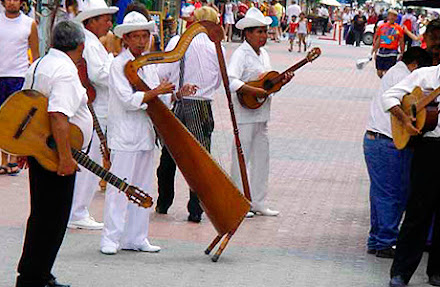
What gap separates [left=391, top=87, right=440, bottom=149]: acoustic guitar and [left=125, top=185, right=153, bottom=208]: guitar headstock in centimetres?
187

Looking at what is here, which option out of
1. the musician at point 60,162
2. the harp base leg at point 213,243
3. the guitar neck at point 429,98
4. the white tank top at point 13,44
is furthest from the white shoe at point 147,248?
the white tank top at point 13,44

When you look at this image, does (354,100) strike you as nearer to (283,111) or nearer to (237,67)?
(283,111)

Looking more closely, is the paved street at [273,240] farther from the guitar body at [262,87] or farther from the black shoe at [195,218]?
the guitar body at [262,87]

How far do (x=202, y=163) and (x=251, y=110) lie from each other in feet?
6.74

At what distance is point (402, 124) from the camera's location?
299 inches

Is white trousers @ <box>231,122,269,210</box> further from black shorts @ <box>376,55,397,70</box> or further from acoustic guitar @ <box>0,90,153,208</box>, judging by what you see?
black shorts @ <box>376,55,397,70</box>

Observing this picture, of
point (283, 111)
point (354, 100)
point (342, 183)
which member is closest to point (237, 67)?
point (342, 183)

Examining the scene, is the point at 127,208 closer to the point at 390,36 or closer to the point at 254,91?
the point at 254,91

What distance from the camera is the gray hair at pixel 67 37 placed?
6707 mm

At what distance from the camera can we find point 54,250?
667 centimetres

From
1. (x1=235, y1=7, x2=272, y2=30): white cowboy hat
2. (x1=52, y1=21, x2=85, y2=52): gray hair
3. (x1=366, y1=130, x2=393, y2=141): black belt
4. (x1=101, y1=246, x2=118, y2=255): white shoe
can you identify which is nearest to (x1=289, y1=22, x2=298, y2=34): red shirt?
(x1=235, y1=7, x2=272, y2=30): white cowboy hat

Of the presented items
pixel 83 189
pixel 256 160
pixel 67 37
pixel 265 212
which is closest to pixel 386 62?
pixel 256 160

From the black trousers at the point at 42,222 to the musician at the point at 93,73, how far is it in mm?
2409

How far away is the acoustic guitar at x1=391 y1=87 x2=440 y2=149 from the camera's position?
288 inches
